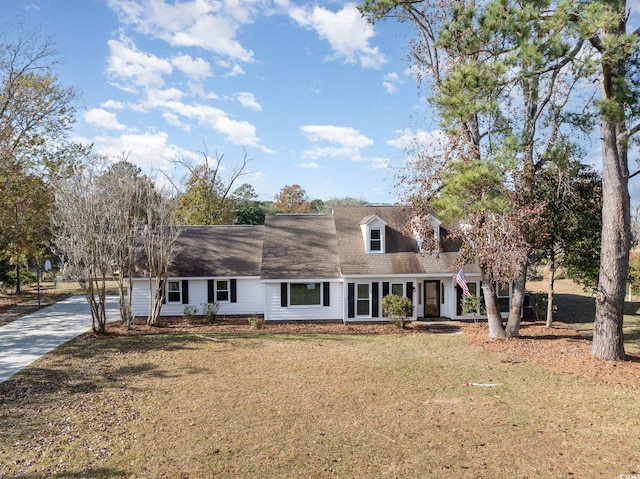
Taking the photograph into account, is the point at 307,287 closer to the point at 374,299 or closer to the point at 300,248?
the point at 300,248

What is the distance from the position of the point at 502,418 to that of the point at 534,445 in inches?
46.6

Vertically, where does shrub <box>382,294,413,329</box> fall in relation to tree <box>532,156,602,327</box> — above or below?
below

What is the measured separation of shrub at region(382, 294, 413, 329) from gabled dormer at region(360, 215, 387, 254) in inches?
108

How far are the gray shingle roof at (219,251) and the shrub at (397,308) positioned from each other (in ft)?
21.3

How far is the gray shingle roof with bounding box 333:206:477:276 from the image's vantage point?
19.1 meters

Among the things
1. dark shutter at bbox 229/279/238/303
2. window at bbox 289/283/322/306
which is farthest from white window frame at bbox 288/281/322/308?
dark shutter at bbox 229/279/238/303

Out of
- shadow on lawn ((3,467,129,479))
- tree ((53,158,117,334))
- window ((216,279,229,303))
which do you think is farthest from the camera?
window ((216,279,229,303))

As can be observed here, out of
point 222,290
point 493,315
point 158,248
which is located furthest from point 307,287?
point 493,315

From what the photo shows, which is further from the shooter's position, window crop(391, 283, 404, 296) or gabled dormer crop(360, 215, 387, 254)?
gabled dormer crop(360, 215, 387, 254)

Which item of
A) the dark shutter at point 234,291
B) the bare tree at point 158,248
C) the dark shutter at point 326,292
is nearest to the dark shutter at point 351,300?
the dark shutter at point 326,292

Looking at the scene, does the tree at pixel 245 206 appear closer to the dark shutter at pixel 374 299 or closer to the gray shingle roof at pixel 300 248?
the gray shingle roof at pixel 300 248

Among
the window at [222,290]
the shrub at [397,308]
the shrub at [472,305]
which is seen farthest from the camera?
the window at [222,290]

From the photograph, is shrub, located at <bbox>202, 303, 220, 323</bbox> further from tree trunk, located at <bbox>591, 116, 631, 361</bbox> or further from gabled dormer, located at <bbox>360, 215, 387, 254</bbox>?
tree trunk, located at <bbox>591, 116, 631, 361</bbox>

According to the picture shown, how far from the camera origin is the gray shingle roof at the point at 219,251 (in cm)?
2033
